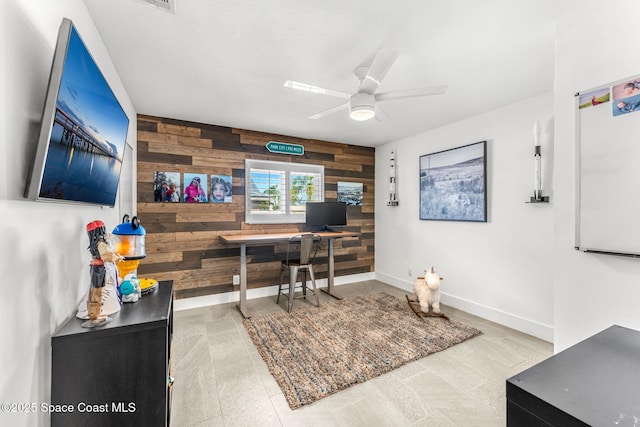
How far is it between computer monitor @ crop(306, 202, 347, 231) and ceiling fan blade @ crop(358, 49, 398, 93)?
7.66ft

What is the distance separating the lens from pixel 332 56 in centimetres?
200

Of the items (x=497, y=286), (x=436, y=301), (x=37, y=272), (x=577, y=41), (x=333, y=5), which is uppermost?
(x=333, y=5)

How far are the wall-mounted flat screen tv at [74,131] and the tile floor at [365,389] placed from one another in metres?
1.53

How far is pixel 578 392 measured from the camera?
0.68 metres

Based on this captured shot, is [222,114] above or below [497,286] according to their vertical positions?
above

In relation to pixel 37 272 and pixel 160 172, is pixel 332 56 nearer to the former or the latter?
pixel 37 272

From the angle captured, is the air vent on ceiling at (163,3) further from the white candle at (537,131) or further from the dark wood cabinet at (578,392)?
the white candle at (537,131)

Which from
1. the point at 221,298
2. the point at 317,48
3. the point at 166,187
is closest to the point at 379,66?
the point at 317,48

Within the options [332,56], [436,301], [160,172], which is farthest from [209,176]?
[436,301]

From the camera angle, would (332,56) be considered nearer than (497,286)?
Yes

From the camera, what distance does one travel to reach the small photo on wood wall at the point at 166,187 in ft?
10.9

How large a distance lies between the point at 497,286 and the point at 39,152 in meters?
3.91

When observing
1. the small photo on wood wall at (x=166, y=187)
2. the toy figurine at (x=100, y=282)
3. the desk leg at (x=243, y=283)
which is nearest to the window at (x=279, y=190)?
the desk leg at (x=243, y=283)

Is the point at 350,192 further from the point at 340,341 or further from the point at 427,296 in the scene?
the point at 340,341
